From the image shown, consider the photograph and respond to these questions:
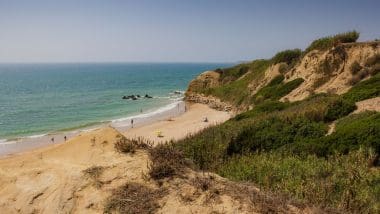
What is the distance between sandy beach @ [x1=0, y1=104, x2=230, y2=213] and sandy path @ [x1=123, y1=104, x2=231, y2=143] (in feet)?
80.4

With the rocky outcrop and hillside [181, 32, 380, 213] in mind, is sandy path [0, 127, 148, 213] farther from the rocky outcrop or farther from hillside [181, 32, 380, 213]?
the rocky outcrop

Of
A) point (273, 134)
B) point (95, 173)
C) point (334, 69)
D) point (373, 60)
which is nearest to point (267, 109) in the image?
point (334, 69)

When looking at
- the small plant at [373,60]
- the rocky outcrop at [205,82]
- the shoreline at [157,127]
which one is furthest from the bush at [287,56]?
the rocky outcrop at [205,82]

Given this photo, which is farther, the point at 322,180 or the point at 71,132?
the point at 71,132

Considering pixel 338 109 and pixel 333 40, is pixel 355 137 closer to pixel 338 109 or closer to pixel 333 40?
pixel 338 109

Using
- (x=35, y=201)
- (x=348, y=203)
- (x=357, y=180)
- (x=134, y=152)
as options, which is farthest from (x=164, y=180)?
(x=357, y=180)

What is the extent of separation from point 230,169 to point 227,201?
4.12m

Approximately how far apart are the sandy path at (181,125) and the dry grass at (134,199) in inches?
1020

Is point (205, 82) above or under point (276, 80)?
under

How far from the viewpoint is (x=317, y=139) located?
1494cm

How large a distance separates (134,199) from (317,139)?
10.4 meters

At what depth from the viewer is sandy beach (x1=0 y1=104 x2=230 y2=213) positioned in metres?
6.74

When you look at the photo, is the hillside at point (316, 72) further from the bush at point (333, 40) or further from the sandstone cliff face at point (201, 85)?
the sandstone cliff face at point (201, 85)

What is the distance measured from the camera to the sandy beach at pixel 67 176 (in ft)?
22.1
